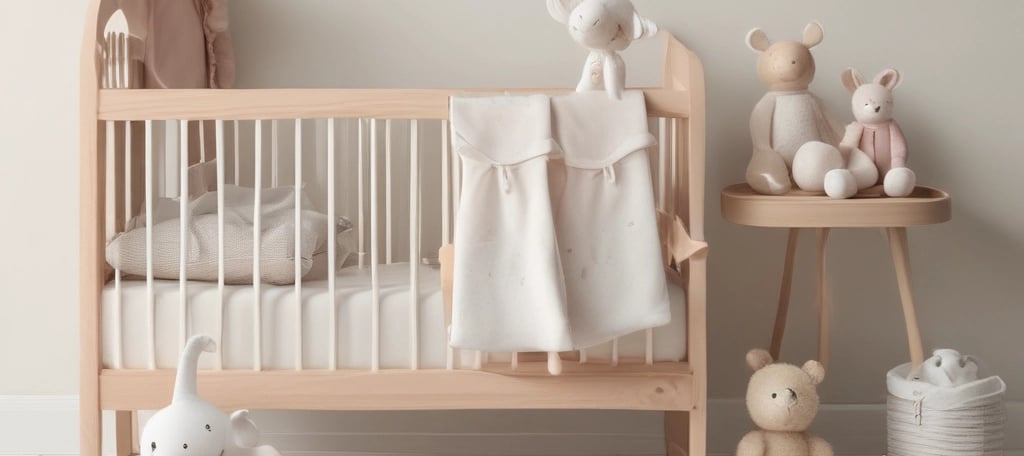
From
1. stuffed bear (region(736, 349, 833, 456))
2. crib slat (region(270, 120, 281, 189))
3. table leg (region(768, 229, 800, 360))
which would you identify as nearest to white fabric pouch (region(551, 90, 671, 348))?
stuffed bear (region(736, 349, 833, 456))

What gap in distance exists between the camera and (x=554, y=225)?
1.98 metres

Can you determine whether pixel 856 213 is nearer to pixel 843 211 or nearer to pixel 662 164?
pixel 843 211

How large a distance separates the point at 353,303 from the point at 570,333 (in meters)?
0.41

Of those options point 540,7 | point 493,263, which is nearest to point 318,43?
point 540,7

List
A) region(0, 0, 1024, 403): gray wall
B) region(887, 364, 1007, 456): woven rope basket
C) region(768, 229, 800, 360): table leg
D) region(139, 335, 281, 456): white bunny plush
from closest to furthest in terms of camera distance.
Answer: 1. region(139, 335, 281, 456): white bunny plush
2. region(887, 364, 1007, 456): woven rope basket
3. region(768, 229, 800, 360): table leg
4. region(0, 0, 1024, 403): gray wall

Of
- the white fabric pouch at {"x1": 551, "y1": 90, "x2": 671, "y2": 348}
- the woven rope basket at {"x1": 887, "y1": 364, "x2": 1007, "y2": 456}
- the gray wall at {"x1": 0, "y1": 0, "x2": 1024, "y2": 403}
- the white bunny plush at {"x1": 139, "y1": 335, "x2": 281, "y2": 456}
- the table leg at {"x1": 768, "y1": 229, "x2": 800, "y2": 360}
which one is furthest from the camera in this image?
the gray wall at {"x1": 0, "y1": 0, "x2": 1024, "y2": 403}

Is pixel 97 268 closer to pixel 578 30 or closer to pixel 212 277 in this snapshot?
pixel 212 277

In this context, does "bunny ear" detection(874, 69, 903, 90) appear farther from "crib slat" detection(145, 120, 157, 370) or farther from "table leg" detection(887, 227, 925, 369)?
"crib slat" detection(145, 120, 157, 370)

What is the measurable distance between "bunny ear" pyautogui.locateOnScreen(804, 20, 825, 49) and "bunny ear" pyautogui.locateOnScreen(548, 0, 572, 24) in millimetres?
572

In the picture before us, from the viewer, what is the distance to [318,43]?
8.61 ft

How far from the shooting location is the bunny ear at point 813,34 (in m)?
2.39

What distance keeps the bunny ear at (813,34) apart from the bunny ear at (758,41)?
9 cm

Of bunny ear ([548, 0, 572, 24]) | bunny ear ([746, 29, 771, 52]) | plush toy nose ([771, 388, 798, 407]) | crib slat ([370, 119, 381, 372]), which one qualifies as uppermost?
bunny ear ([548, 0, 572, 24])

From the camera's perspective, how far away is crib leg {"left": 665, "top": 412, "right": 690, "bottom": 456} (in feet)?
7.72
